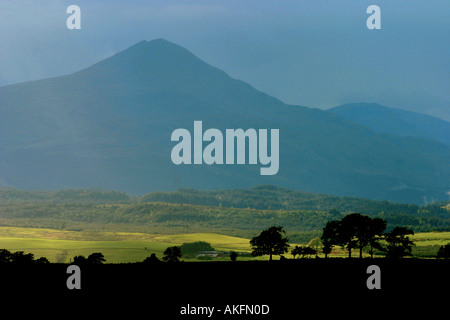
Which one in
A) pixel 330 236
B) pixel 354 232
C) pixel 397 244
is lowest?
pixel 397 244

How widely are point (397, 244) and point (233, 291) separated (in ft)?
218

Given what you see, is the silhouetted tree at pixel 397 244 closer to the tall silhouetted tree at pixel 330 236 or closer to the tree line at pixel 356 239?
the tree line at pixel 356 239

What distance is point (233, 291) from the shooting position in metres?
91.5

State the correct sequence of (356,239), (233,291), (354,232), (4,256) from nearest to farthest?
(233,291)
(354,232)
(4,256)
(356,239)

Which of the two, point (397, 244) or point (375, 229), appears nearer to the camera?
point (375, 229)

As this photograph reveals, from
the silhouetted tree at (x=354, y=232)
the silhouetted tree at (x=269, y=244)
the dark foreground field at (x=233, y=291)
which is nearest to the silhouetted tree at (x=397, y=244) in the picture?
the silhouetted tree at (x=354, y=232)

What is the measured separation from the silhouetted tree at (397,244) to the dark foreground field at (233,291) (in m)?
23.7

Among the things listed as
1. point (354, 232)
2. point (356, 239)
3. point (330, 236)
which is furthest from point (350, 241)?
point (356, 239)

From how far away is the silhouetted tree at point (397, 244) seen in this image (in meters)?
141

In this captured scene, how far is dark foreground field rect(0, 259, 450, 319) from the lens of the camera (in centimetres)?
7544

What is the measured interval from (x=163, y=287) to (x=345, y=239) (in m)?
63.4

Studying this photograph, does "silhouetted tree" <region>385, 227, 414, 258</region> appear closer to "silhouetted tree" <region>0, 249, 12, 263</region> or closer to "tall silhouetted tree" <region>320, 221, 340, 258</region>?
"tall silhouetted tree" <region>320, 221, 340, 258</region>

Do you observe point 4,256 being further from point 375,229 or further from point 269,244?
point 375,229
